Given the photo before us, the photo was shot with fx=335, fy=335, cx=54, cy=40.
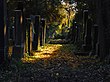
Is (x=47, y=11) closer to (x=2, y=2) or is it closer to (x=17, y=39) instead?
(x=17, y=39)

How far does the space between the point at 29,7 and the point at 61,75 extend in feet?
66.7

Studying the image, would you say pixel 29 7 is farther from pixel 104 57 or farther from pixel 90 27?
pixel 104 57

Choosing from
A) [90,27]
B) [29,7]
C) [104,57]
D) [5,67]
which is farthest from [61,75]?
[29,7]

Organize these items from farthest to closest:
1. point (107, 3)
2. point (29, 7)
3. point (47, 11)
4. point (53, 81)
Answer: point (47, 11)
point (29, 7)
point (107, 3)
point (53, 81)

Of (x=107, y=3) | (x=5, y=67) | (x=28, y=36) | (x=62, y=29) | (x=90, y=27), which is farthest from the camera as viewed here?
(x=62, y=29)

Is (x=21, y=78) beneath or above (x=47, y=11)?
beneath

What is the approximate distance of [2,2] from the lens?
39.0 ft

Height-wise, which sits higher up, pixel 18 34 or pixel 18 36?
pixel 18 34

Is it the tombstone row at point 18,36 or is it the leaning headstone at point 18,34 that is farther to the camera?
the leaning headstone at point 18,34

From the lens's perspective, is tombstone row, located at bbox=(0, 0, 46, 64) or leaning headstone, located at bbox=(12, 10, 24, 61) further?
leaning headstone, located at bbox=(12, 10, 24, 61)

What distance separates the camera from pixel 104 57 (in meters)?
14.8

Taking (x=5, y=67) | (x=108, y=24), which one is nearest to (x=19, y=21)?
(x=108, y=24)

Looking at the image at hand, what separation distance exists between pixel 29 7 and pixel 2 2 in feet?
59.3

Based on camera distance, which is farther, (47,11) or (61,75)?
(47,11)
